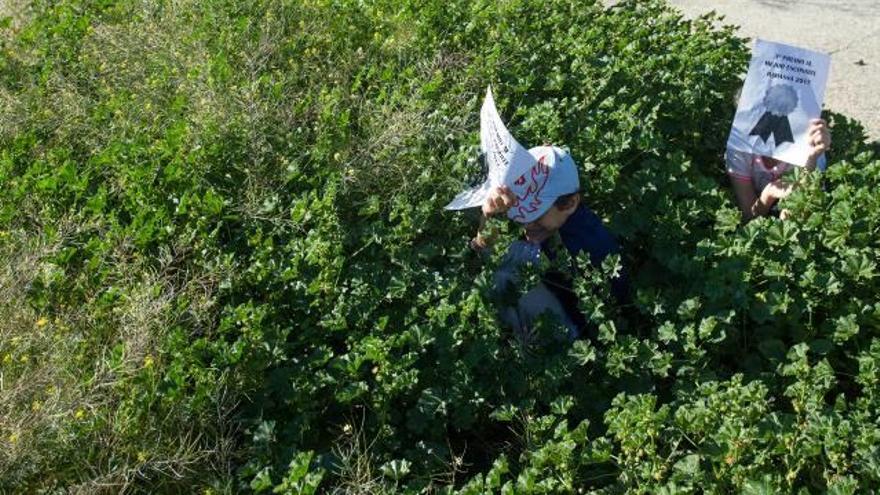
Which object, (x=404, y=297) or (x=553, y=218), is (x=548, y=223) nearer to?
(x=553, y=218)

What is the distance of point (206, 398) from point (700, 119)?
2.90 m

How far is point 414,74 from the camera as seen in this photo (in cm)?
574

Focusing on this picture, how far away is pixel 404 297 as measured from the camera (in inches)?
155

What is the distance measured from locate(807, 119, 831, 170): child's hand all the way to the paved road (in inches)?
65.1

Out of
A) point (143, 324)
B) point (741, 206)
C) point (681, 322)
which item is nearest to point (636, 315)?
point (681, 322)

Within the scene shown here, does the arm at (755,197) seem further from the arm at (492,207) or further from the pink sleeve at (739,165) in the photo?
the arm at (492,207)

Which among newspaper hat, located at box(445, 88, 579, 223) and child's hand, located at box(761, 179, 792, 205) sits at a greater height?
newspaper hat, located at box(445, 88, 579, 223)

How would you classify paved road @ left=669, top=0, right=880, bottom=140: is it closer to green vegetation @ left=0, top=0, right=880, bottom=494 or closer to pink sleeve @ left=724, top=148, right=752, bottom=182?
green vegetation @ left=0, top=0, right=880, bottom=494

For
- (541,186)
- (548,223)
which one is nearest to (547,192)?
(541,186)

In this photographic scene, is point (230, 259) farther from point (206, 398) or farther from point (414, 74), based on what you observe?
point (414, 74)

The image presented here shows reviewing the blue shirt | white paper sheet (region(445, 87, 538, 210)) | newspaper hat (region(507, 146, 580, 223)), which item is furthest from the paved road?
white paper sheet (region(445, 87, 538, 210))

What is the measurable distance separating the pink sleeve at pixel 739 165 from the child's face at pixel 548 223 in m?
1.01

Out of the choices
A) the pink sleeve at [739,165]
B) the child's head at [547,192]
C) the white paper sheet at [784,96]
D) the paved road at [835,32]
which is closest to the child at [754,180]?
the pink sleeve at [739,165]

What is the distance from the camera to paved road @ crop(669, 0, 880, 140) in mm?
6473
